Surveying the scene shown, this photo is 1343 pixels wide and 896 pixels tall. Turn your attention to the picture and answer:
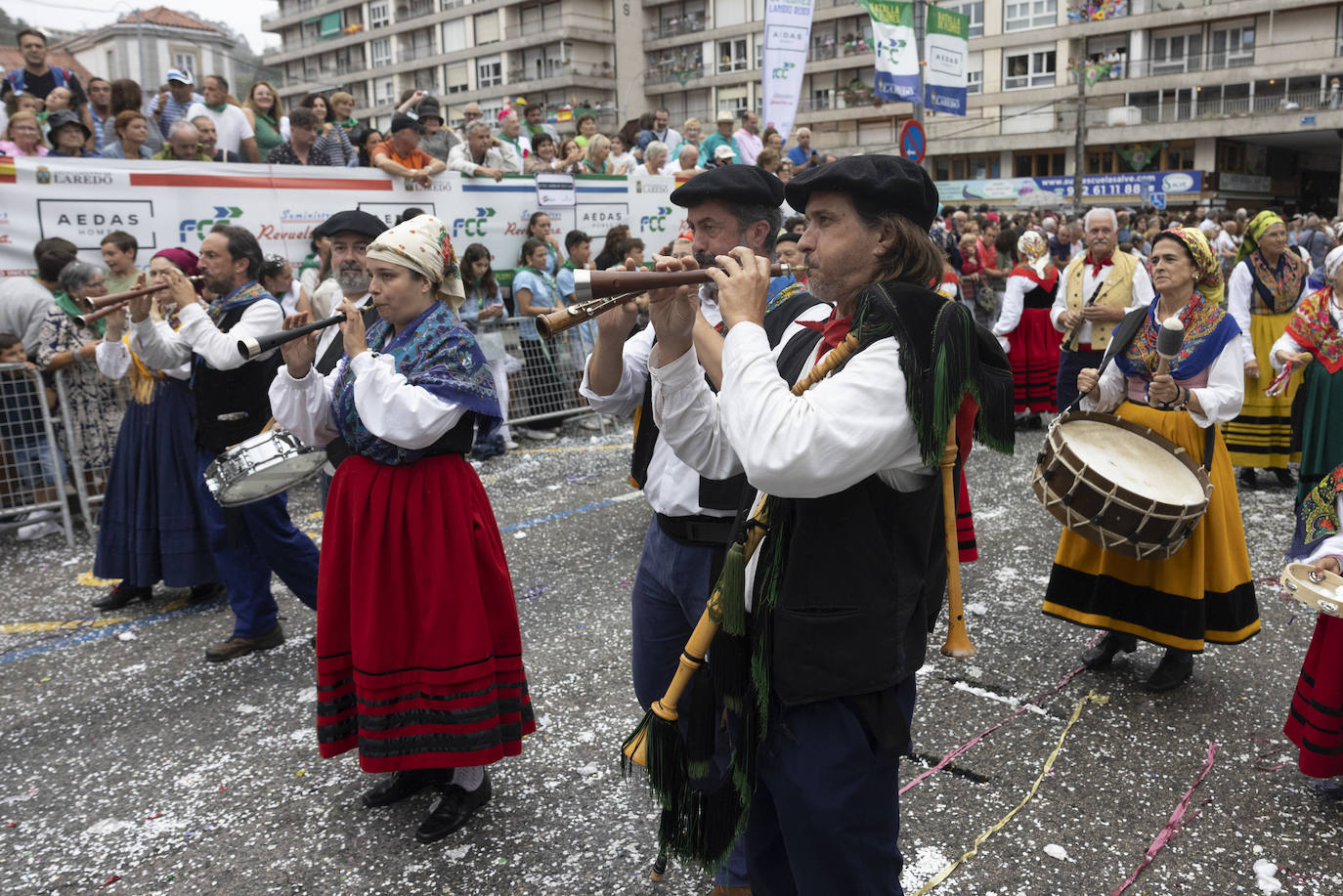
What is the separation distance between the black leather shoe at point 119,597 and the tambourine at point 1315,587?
571cm

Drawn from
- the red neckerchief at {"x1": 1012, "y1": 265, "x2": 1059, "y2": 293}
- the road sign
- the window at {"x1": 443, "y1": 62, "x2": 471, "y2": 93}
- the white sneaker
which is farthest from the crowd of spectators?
the window at {"x1": 443, "y1": 62, "x2": 471, "y2": 93}

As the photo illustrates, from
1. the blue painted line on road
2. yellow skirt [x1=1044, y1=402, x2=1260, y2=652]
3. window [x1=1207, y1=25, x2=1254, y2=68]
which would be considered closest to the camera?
yellow skirt [x1=1044, y1=402, x2=1260, y2=652]

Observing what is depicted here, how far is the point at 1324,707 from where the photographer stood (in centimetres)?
344

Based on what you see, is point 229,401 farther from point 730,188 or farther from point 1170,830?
point 1170,830

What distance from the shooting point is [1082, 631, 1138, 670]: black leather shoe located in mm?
4633

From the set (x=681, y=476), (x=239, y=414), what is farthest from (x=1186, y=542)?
(x=239, y=414)

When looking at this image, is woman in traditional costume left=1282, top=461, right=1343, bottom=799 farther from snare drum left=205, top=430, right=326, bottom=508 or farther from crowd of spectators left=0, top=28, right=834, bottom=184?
crowd of spectators left=0, top=28, right=834, bottom=184

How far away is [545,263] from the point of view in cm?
1020

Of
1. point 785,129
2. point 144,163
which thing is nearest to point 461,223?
point 144,163

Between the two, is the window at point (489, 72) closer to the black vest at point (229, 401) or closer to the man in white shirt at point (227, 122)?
the man in white shirt at point (227, 122)

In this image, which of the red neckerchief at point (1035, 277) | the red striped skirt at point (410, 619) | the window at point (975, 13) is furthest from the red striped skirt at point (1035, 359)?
the window at point (975, 13)

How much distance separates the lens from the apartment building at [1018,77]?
42.3 metres

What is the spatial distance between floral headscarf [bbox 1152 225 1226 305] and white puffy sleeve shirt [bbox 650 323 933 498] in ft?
10.6

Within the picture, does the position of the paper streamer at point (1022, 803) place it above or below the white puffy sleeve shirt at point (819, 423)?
below
